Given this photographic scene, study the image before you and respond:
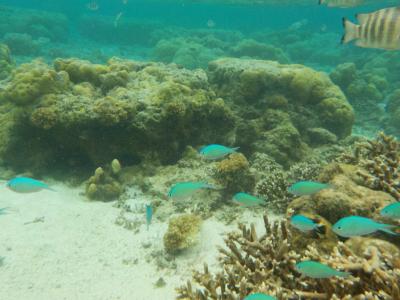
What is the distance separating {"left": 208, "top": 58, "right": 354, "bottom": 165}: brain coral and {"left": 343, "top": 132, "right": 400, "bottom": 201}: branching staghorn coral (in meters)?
2.40

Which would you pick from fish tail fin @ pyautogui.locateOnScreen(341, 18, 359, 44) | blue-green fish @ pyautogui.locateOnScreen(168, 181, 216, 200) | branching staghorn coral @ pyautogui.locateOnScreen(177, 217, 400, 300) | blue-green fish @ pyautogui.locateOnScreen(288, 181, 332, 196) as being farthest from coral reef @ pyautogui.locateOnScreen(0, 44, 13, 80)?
blue-green fish @ pyautogui.locateOnScreen(288, 181, 332, 196)

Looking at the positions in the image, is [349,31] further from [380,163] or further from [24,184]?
[24,184]

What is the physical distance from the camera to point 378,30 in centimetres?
435

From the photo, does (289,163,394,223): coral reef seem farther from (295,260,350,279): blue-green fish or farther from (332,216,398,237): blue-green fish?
(295,260,350,279): blue-green fish

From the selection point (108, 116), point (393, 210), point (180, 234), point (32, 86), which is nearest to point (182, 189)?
point (180, 234)

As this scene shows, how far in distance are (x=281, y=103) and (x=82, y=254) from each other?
6.65 m

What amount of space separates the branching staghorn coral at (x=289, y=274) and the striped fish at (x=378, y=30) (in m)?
2.76

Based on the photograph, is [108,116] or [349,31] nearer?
[349,31]

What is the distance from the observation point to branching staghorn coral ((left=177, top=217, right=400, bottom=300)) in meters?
3.11

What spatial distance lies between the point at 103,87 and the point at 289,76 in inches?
214

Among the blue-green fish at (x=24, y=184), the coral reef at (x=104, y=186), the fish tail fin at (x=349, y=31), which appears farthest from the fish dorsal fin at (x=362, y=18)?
the coral reef at (x=104, y=186)

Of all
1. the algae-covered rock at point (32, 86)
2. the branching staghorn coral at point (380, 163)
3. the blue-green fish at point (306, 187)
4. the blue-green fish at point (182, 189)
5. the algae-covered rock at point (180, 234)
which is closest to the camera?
the blue-green fish at point (306, 187)

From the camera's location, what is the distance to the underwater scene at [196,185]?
12.5ft

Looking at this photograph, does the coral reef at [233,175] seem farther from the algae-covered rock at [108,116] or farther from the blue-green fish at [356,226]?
the blue-green fish at [356,226]
